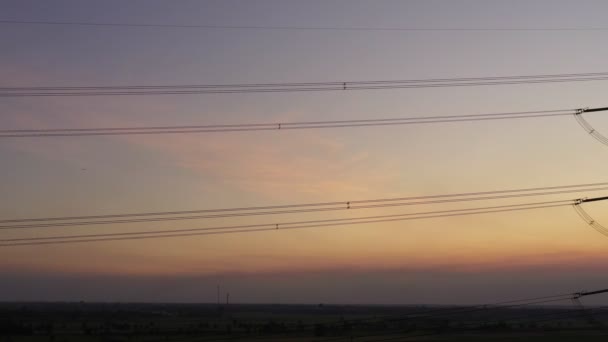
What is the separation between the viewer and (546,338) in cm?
11394

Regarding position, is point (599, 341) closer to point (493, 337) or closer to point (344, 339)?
point (493, 337)

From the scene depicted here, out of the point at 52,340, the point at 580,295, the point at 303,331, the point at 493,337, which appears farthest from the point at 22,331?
the point at 580,295

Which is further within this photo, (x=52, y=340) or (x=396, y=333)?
(x=396, y=333)

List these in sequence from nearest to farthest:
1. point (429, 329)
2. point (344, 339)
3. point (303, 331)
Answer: point (344, 339), point (303, 331), point (429, 329)

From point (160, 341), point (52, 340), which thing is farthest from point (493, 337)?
point (52, 340)

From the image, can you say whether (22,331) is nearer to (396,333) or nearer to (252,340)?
(252,340)

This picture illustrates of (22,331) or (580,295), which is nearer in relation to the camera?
(580,295)

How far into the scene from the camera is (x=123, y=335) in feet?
374

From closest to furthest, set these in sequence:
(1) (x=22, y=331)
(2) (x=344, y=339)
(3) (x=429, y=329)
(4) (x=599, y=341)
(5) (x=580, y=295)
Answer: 1. (5) (x=580, y=295)
2. (4) (x=599, y=341)
3. (2) (x=344, y=339)
4. (1) (x=22, y=331)
5. (3) (x=429, y=329)

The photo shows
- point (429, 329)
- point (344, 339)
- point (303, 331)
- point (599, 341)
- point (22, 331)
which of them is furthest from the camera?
point (429, 329)

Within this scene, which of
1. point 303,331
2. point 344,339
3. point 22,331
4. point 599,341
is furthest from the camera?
point 303,331

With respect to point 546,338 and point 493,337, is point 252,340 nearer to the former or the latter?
point 493,337

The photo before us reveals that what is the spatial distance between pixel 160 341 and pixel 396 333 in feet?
177

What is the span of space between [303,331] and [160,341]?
3999 centimetres
